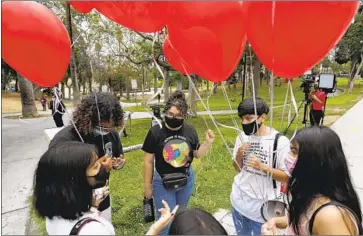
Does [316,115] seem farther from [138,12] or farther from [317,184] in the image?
[317,184]

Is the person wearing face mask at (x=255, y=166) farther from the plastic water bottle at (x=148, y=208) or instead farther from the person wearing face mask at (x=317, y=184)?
the plastic water bottle at (x=148, y=208)

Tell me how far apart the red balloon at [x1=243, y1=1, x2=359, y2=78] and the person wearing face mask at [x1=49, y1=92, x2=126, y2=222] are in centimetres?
99

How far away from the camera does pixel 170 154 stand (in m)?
2.22

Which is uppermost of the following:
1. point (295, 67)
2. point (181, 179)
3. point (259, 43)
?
point (259, 43)

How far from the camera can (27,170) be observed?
16.5 feet

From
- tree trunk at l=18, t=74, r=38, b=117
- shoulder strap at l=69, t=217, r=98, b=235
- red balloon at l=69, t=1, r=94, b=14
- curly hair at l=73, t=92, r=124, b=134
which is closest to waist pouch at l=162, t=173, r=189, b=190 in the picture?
curly hair at l=73, t=92, r=124, b=134

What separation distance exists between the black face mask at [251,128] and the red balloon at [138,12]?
0.82 m

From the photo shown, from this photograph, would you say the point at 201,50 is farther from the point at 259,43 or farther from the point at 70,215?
the point at 70,215

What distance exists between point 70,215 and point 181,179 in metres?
1.08

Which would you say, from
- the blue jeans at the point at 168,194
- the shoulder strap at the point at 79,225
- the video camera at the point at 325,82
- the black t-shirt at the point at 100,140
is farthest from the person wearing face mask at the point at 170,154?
the video camera at the point at 325,82

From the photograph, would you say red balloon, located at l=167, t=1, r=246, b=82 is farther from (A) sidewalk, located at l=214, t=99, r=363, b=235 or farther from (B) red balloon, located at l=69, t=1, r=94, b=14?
(A) sidewalk, located at l=214, t=99, r=363, b=235

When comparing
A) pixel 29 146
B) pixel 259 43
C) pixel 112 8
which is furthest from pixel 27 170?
pixel 259 43

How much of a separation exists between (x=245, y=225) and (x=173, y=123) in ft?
2.66

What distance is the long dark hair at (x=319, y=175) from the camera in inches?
49.1
